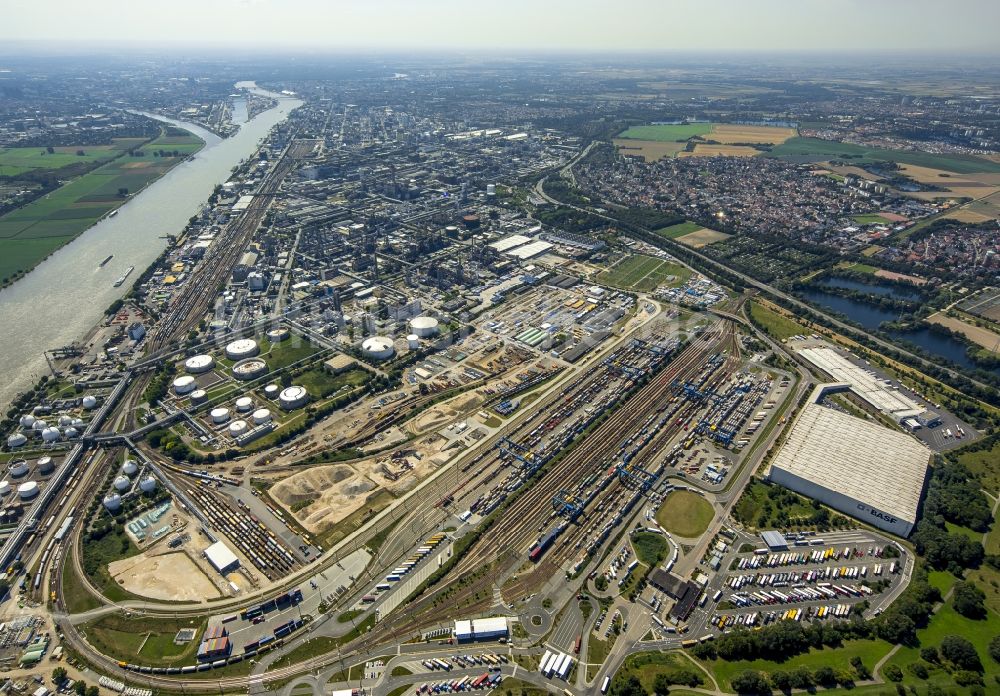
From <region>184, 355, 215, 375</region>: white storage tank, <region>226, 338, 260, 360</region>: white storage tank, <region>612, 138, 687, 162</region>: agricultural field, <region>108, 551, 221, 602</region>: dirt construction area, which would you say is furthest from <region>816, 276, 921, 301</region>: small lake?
<region>108, 551, 221, 602</region>: dirt construction area

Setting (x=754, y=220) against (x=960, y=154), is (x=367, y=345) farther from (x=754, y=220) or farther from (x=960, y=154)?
(x=960, y=154)

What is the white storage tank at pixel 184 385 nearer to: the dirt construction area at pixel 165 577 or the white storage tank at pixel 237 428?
the white storage tank at pixel 237 428

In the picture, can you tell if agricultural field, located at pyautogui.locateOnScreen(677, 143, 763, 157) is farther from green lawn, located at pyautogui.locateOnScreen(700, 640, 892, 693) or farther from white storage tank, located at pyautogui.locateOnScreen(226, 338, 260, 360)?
green lawn, located at pyautogui.locateOnScreen(700, 640, 892, 693)

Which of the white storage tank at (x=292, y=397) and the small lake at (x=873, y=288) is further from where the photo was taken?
the small lake at (x=873, y=288)

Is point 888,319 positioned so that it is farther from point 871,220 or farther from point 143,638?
point 143,638

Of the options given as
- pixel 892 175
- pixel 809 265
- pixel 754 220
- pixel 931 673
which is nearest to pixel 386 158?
pixel 754 220

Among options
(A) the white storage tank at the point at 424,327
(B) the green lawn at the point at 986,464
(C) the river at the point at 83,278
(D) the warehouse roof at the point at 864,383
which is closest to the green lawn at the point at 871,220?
(D) the warehouse roof at the point at 864,383
